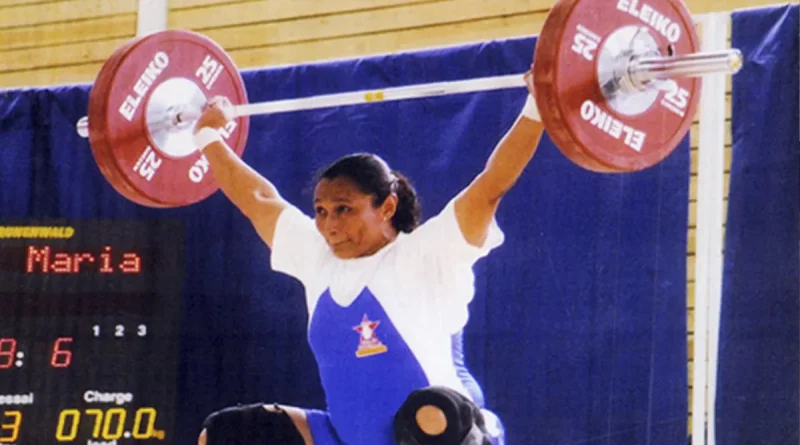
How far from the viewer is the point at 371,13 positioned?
183 inches

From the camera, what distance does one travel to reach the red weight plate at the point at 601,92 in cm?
283

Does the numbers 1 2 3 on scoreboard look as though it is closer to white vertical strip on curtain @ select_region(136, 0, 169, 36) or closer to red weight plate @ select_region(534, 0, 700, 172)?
white vertical strip on curtain @ select_region(136, 0, 169, 36)

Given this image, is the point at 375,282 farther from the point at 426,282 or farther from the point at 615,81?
the point at 615,81

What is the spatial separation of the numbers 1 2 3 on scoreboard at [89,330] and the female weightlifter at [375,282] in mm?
515

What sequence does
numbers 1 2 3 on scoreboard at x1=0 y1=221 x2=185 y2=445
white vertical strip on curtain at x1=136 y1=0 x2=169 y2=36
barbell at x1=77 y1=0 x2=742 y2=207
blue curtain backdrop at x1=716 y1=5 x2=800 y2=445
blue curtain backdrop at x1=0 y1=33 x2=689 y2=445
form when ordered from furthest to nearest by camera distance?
white vertical strip on curtain at x1=136 y1=0 x2=169 y2=36 < numbers 1 2 3 on scoreboard at x1=0 y1=221 x2=185 y2=445 < blue curtain backdrop at x1=0 y1=33 x2=689 y2=445 < blue curtain backdrop at x1=716 y1=5 x2=800 y2=445 < barbell at x1=77 y1=0 x2=742 y2=207

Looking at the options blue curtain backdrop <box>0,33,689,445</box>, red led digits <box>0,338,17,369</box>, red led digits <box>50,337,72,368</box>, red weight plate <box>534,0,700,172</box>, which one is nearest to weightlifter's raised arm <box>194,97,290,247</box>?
blue curtain backdrop <box>0,33,689,445</box>

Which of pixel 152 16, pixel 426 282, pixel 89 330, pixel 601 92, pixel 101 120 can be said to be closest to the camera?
pixel 601 92

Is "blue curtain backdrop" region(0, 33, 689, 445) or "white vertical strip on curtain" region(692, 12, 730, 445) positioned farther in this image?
"blue curtain backdrop" region(0, 33, 689, 445)

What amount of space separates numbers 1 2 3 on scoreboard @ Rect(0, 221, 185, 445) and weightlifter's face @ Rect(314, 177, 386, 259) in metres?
0.75

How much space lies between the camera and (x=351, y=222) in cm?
369

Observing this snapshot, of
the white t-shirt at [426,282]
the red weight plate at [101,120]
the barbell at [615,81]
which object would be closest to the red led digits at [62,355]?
the red weight plate at [101,120]

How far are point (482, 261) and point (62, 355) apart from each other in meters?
1.43

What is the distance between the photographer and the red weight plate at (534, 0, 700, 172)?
2.83 meters

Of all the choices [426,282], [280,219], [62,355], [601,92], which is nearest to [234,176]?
[280,219]
